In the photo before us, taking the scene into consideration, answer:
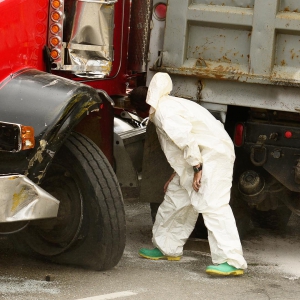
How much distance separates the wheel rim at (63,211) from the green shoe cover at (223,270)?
2.84ft

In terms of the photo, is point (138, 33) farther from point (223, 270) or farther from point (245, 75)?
point (223, 270)

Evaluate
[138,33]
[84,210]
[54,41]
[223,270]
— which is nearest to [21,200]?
[84,210]

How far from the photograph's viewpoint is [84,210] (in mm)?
5109

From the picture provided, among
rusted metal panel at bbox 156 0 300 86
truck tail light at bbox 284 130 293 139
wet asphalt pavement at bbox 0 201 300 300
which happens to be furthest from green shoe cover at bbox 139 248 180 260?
rusted metal panel at bbox 156 0 300 86

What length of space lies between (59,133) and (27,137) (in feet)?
0.71

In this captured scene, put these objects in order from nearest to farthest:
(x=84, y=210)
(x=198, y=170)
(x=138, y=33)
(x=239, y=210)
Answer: (x=84, y=210)
(x=198, y=170)
(x=239, y=210)
(x=138, y=33)

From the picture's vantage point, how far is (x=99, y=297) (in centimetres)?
469

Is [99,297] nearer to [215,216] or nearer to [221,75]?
[215,216]

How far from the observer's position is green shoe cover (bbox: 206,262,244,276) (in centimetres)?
524

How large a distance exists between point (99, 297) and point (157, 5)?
85.4 inches

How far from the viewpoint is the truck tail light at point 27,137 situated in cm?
456

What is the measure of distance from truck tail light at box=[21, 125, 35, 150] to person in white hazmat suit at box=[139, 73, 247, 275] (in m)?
1.03

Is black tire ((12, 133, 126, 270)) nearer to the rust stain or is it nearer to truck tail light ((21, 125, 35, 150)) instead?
truck tail light ((21, 125, 35, 150))

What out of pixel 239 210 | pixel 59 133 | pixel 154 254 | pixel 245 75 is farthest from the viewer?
pixel 239 210
